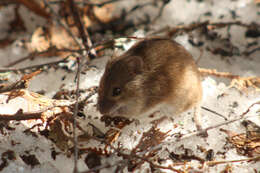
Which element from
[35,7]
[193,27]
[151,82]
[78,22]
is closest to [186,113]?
[151,82]

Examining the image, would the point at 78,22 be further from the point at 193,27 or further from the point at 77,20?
the point at 193,27

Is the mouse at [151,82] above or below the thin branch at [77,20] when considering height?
below

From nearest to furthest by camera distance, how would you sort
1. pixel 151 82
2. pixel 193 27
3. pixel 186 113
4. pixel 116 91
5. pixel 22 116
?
pixel 22 116, pixel 116 91, pixel 151 82, pixel 186 113, pixel 193 27

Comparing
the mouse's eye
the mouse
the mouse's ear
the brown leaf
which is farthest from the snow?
the mouse's ear

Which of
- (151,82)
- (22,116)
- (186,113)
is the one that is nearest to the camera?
(22,116)

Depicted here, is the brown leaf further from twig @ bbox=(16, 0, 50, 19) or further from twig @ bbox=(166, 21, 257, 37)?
twig @ bbox=(16, 0, 50, 19)

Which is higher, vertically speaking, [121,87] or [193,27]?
[193,27]

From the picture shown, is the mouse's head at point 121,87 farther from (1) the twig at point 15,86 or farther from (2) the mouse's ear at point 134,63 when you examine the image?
(1) the twig at point 15,86

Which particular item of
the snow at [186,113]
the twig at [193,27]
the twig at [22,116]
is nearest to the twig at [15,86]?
the snow at [186,113]
